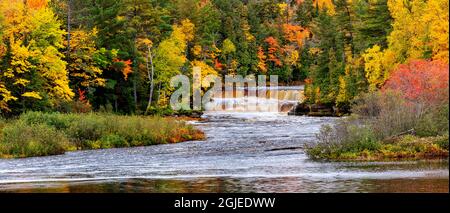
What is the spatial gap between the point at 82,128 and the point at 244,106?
4887 centimetres

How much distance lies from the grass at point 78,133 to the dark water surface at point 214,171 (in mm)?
1487

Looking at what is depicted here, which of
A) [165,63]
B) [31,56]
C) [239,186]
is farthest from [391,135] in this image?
[165,63]

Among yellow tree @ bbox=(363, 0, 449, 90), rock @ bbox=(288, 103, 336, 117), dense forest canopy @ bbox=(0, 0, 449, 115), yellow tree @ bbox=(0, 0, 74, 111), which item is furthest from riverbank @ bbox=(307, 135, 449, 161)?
rock @ bbox=(288, 103, 336, 117)

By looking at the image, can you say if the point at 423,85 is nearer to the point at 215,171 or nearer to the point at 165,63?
the point at 215,171

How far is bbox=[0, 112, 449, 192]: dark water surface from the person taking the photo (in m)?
24.9

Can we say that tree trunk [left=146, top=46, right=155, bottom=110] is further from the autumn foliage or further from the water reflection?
the water reflection

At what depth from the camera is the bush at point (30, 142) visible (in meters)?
38.9

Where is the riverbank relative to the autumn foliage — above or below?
below

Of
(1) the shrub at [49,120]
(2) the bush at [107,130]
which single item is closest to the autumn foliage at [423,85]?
(2) the bush at [107,130]

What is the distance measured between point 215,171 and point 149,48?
153ft

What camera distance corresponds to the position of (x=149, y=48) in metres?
76.4

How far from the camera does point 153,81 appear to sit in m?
75.8
